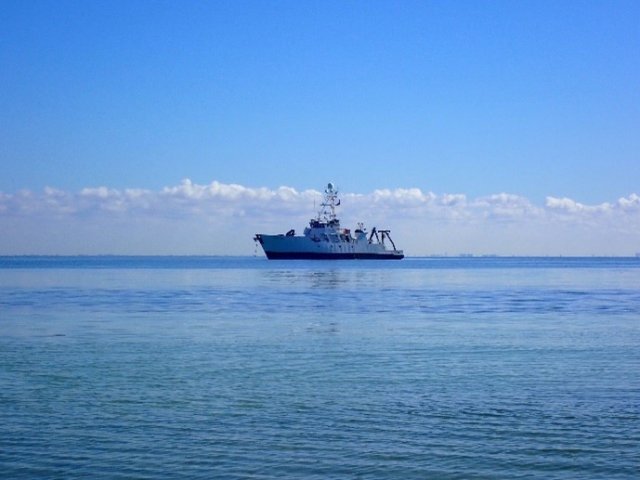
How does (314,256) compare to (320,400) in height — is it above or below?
above

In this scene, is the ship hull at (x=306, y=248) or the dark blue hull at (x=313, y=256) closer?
the ship hull at (x=306, y=248)

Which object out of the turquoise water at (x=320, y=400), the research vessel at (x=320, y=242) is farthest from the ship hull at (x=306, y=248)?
the turquoise water at (x=320, y=400)

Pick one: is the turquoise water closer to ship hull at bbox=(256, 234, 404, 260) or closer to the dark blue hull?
ship hull at bbox=(256, 234, 404, 260)

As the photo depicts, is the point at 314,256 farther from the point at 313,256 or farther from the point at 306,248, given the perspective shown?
the point at 306,248

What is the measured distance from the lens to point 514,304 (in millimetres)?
45500

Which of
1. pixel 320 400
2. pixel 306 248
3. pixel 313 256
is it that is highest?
pixel 306 248

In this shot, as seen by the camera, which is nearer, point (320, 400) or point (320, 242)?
point (320, 400)

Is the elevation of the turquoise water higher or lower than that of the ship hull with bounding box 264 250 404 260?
lower

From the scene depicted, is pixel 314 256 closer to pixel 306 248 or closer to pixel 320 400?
pixel 306 248

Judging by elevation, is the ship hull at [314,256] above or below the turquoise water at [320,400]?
above

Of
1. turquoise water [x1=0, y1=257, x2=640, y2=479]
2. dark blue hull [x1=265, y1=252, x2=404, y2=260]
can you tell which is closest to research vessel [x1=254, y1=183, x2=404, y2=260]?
dark blue hull [x1=265, y1=252, x2=404, y2=260]

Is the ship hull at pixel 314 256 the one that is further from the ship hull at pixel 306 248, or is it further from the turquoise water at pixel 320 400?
the turquoise water at pixel 320 400

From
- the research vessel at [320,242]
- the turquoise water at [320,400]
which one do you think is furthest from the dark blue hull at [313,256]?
the turquoise water at [320,400]

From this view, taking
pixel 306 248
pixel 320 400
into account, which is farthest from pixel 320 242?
pixel 320 400
